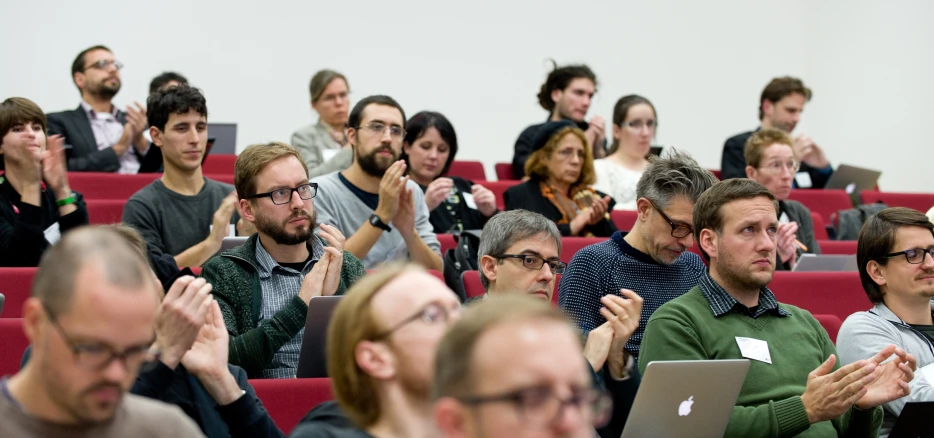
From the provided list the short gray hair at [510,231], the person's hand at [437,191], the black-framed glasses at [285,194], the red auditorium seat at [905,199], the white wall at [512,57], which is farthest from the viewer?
the white wall at [512,57]

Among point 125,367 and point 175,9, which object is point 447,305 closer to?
point 125,367

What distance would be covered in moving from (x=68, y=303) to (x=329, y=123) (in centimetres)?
405

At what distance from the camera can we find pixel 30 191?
3.42 m

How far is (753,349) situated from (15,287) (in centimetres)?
201

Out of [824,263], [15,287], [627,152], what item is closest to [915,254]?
[824,263]

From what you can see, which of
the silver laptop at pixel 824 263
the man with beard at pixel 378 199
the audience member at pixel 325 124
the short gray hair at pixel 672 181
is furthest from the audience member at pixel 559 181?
the short gray hair at pixel 672 181

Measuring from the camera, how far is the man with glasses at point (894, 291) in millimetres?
2781

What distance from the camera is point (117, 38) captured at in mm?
6027

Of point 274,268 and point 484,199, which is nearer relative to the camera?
point 274,268

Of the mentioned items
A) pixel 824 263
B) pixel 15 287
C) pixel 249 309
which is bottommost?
pixel 15 287

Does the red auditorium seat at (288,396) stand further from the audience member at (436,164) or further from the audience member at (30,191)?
the audience member at (436,164)

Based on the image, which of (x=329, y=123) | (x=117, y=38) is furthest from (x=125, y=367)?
(x=117, y=38)

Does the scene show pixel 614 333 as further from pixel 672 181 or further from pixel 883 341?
pixel 883 341

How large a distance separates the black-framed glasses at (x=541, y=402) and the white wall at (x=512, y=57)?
5392mm
